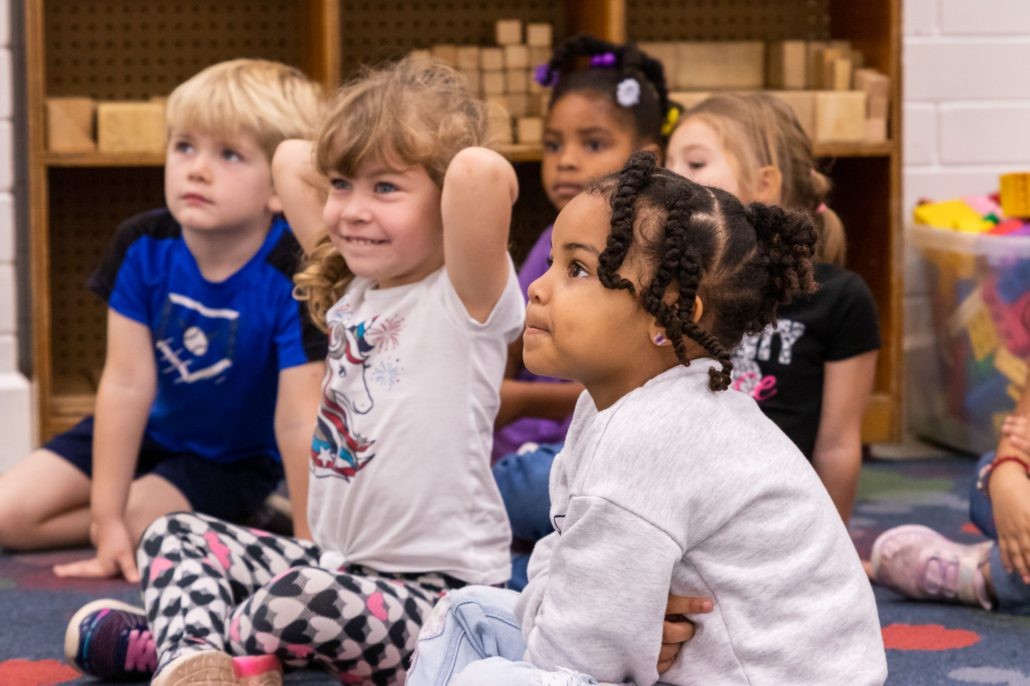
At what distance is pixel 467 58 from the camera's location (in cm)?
260

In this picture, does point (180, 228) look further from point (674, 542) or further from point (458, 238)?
point (674, 542)

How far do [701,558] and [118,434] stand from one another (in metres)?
1.10

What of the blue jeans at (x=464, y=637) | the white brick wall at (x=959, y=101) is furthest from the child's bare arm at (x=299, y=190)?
the white brick wall at (x=959, y=101)

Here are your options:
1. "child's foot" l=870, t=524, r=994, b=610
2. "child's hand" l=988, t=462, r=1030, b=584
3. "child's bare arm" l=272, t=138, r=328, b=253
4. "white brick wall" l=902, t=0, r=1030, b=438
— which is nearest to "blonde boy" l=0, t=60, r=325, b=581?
"child's bare arm" l=272, t=138, r=328, b=253

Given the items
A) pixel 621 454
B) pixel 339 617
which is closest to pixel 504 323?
pixel 339 617

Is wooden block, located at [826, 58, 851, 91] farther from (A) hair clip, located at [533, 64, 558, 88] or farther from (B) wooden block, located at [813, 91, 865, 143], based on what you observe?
(A) hair clip, located at [533, 64, 558, 88]

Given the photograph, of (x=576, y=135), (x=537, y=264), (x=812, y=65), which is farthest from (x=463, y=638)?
(x=812, y=65)

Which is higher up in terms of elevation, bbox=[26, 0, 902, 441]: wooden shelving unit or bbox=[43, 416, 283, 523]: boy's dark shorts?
bbox=[26, 0, 902, 441]: wooden shelving unit

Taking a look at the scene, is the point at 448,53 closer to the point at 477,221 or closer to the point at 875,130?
the point at 875,130

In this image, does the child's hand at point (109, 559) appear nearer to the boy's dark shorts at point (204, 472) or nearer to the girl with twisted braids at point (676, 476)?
the boy's dark shorts at point (204, 472)

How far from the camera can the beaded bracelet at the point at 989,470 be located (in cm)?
164

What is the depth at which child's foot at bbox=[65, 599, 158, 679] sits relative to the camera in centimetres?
144

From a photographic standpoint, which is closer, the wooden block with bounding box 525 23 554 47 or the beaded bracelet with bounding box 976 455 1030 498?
the beaded bracelet with bounding box 976 455 1030 498

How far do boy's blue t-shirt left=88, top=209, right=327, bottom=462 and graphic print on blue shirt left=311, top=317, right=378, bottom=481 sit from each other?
390 millimetres
